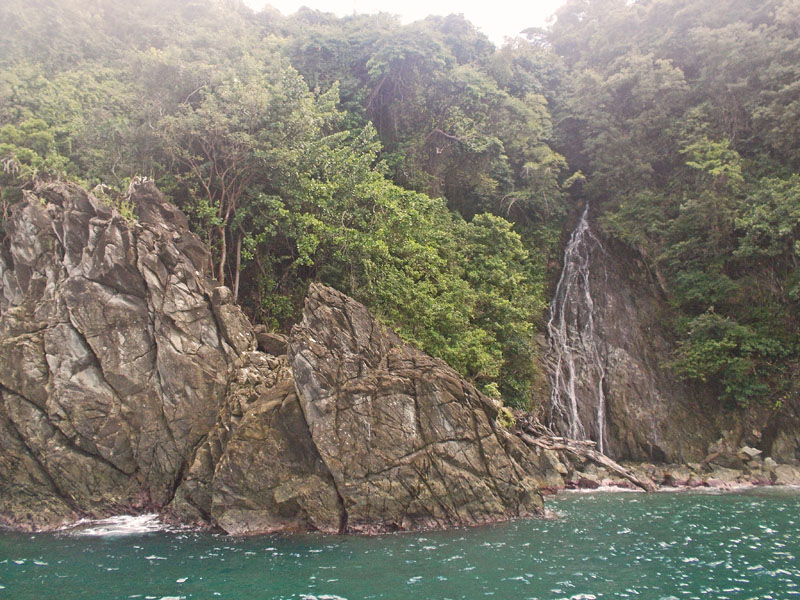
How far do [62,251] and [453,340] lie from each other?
1333 centimetres

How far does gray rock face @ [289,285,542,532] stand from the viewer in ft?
46.1

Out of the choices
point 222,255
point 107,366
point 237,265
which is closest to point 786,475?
point 237,265

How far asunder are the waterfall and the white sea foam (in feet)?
55.1

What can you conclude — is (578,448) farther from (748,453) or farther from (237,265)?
(237,265)

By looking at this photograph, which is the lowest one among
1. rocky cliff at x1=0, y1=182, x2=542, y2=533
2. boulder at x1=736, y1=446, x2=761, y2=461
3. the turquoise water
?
the turquoise water

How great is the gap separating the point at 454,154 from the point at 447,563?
23.1 m

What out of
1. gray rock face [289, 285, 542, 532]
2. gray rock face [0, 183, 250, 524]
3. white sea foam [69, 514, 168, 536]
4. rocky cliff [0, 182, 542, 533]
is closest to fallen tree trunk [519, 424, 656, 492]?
rocky cliff [0, 182, 542, 533]

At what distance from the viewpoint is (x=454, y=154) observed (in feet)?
98.9

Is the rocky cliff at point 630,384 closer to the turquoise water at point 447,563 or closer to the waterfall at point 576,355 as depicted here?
the waterfall at point 576,355

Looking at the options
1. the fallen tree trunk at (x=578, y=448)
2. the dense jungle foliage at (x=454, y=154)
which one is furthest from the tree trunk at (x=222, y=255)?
the fallen tree trunk at (x=578, y=448)

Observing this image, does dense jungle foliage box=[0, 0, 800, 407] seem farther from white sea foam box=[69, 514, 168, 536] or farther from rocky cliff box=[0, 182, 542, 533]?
white sea foam box=[69, 514, 168, 536]

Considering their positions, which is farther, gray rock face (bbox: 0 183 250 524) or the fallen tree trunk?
the fallen tree trunk

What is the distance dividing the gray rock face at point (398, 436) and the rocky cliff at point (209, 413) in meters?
0.03

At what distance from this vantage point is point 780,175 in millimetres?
25969
